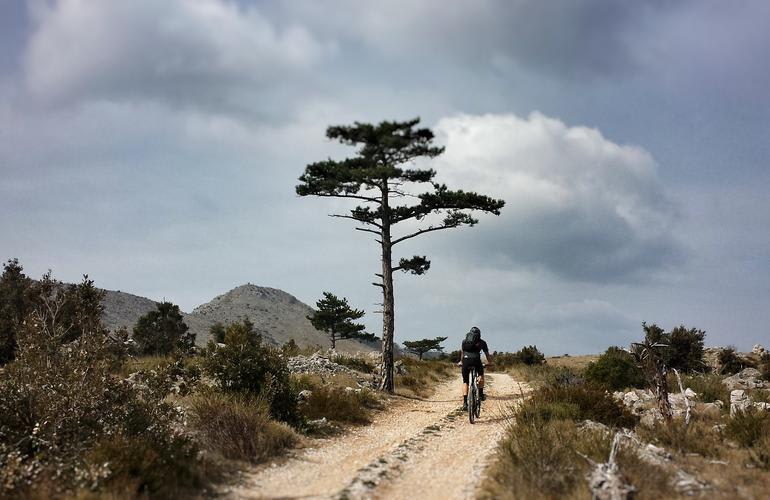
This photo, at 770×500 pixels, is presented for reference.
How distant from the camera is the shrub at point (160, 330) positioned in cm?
4182

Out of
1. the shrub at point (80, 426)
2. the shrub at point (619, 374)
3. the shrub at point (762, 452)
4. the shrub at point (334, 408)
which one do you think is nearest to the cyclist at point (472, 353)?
the shrub at point (334, 408)

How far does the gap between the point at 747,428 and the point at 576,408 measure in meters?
3.33

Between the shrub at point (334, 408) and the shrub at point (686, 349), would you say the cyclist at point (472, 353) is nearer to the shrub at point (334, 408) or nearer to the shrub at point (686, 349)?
the shrub at point (334, 408)

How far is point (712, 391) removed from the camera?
→ 17594 mm

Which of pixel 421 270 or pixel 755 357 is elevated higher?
pixel 421 270

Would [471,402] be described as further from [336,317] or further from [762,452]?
[336,317]

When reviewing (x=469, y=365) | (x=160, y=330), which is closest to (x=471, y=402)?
(x=469, y=365)

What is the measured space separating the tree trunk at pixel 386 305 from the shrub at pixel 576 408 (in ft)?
24.1

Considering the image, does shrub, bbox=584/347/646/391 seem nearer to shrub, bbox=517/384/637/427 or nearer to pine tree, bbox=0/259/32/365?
shrub, bbox=517/384/637/427

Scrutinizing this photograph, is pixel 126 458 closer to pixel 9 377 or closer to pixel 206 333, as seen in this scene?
pixel 9 377

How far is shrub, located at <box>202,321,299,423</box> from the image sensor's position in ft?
38.6

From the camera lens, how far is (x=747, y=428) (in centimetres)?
1054

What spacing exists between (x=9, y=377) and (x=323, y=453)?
604cm

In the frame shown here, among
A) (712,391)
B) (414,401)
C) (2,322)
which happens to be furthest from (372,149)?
(2,322)
